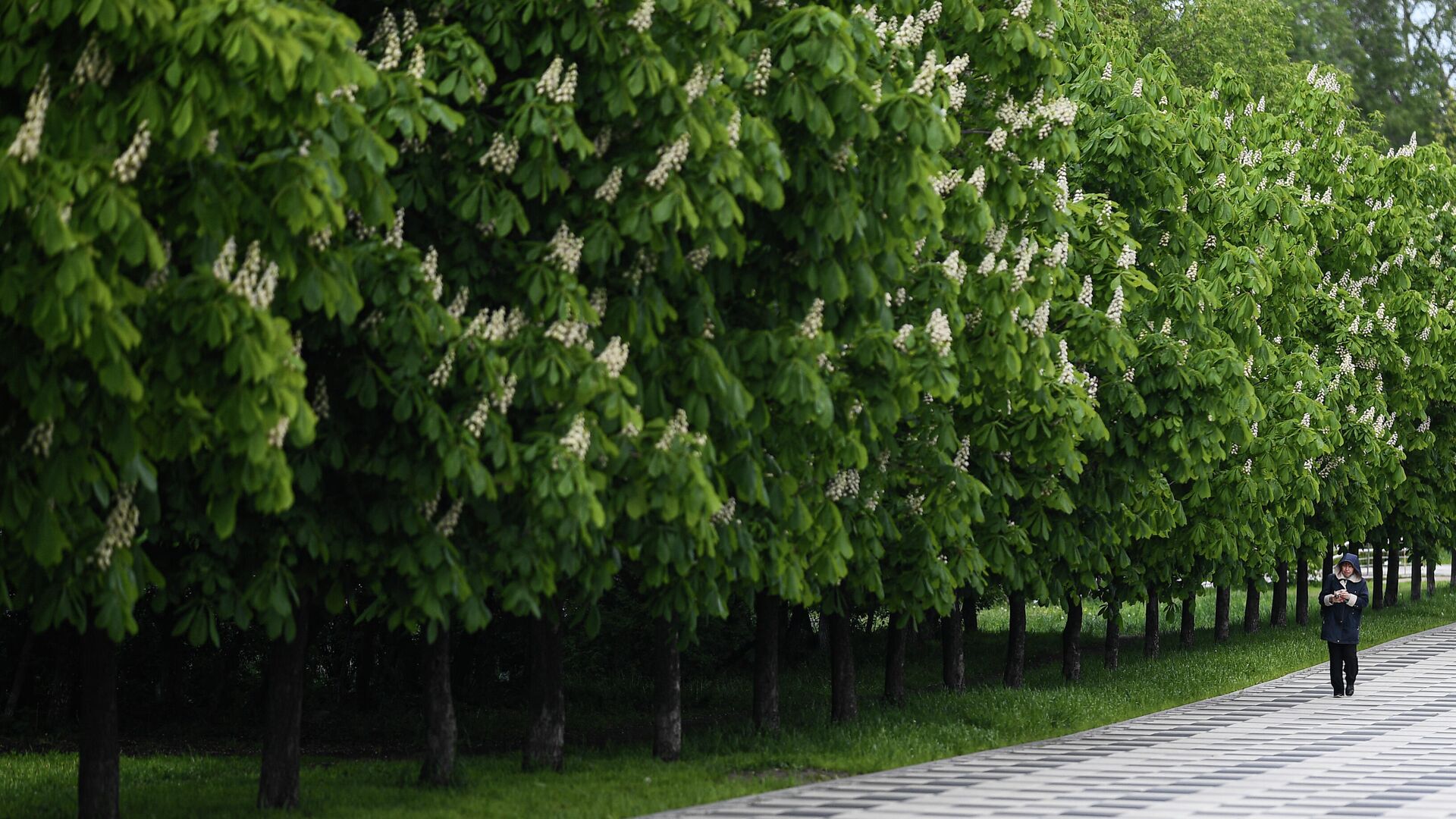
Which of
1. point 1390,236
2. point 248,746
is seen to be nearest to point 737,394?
point 248,746

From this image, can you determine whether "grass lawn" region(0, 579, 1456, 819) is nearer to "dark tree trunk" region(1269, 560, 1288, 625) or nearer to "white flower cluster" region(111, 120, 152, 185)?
"white flower cluster" region(111, 120, 152, 185)

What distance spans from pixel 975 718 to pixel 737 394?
9.65m

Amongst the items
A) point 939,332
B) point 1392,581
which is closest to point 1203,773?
point 939,332

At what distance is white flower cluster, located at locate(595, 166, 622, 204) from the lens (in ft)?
42.0

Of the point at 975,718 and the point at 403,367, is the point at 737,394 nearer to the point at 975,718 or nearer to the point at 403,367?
the point at 403,367

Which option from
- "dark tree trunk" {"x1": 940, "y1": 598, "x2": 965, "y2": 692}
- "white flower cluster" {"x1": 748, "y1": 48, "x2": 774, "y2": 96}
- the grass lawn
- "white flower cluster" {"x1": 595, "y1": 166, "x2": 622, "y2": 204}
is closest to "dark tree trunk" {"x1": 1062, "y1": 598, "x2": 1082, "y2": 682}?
the grass lawn

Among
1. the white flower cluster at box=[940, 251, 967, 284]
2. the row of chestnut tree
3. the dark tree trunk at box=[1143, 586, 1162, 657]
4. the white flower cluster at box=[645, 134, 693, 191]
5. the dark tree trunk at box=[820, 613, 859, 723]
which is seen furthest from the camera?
the dark tree trunk at box=[1143, 586, 1162, 657]

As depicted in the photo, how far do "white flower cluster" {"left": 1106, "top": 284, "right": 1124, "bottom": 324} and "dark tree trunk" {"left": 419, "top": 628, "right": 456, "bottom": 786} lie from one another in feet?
25.0

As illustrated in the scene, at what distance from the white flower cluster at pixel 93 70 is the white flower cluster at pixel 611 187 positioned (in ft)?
11.5

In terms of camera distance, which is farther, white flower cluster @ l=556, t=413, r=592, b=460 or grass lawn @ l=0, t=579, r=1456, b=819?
grass lawn @ l=0, t=579, r=1456, b=819

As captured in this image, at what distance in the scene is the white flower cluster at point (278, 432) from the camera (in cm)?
1044

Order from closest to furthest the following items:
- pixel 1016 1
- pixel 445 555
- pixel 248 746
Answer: pixel 445 555 < pixel 1016 1 < pixel 248 746

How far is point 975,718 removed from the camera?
21.6m

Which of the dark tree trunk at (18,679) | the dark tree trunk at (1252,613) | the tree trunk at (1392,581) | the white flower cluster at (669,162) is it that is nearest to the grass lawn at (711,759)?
the dark tree trunk at (18,679)
